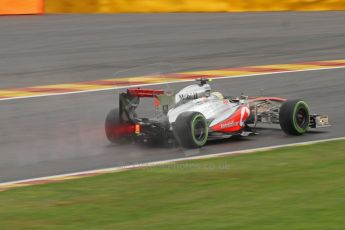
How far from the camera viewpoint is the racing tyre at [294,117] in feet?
39.5

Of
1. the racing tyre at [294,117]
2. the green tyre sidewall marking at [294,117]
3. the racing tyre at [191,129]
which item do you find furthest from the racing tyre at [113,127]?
the green tyre sidewall marking at [294,117]

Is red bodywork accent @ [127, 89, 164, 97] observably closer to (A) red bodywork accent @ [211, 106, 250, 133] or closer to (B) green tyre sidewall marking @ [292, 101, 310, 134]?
(A) red bodywork accent @ [211, 106, 250, 133]

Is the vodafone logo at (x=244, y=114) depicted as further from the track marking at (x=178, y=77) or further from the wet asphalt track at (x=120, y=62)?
the track marking at (x=178, y=77)

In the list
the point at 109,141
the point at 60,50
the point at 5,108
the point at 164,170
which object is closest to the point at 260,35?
the point at 60,50

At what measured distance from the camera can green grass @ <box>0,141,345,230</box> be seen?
25.1ft

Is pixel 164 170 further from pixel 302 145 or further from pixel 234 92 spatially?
pixel 234 92

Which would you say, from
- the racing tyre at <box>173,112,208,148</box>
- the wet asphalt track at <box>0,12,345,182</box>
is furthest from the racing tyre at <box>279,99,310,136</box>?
the racing tyre at <box>173,112,208,148</box>

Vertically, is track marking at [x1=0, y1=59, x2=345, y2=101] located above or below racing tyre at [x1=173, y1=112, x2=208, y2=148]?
above

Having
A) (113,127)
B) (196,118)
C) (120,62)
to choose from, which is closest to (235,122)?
(196,118)

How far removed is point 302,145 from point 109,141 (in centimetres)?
240

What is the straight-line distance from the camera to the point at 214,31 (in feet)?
74.1

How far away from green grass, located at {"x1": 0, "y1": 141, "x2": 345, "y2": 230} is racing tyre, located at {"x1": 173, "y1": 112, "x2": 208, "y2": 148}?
66 cm

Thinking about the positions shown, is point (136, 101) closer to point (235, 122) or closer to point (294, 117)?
point (235, 122)

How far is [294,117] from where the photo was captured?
12.1 meters
